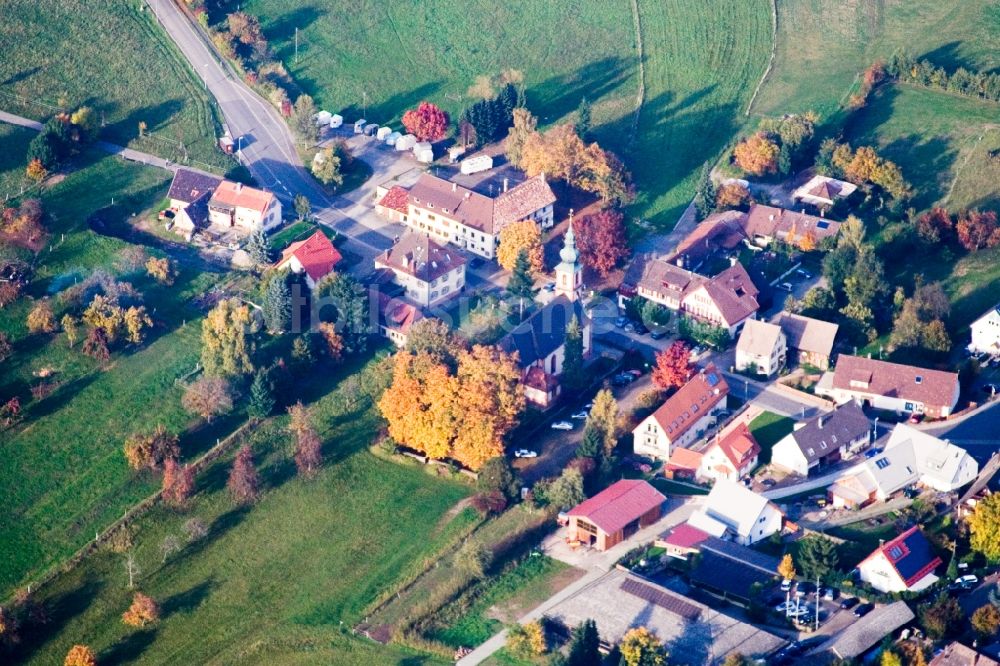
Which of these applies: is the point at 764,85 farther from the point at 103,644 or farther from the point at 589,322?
the point at 103,644

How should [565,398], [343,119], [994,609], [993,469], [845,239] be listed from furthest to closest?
[343,119] → [845,239] → [565,398] → [993,469] → [994,609]

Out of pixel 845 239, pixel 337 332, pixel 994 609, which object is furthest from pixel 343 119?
pixel 994 609

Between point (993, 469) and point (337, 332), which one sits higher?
point (337, 332)

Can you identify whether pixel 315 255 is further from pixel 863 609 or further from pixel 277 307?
pixel 863 609

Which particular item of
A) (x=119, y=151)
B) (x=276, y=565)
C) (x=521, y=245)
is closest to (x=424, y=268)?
(x=521, y=245)

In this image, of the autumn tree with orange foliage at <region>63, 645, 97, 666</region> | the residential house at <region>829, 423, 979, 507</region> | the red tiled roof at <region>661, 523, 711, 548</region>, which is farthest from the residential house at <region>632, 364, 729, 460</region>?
the autumn tree with orange foliage at <region>63, 645, 97, 666</region>

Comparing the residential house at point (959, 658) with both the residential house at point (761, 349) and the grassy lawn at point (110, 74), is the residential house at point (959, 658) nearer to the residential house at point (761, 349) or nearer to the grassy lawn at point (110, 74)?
the residential house at point (761, 349)

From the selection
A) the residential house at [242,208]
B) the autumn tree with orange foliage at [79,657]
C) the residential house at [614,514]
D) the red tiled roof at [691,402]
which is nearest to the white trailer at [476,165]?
the residential house at [242,208]
